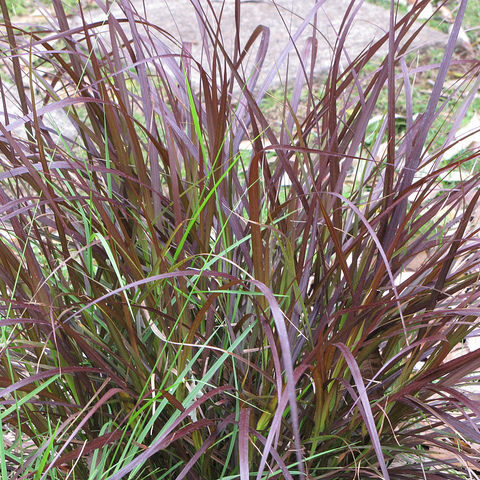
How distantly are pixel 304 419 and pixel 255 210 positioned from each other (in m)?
0.32

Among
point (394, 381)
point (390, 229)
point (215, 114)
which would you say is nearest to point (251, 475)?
point (394, 381)

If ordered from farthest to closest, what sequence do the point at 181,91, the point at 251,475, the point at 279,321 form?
1. the point at 181,91
2. the point at 251,475
3. the point at 279,321

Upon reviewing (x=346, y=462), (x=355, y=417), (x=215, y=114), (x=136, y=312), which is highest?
(x=215, y=114)

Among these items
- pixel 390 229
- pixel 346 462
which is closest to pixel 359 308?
pixel 390 229

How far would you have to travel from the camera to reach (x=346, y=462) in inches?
35.0

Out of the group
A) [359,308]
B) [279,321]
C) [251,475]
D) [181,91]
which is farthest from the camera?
[181,91]

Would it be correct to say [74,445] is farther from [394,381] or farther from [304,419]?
[394,381]

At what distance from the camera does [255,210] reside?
0.70 metres

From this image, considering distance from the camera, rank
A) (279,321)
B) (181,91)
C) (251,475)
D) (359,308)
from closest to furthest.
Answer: (279,321) < (359,308) < (251,475) < (181,91)

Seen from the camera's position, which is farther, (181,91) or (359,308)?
(181,91)

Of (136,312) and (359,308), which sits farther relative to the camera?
(136,312)

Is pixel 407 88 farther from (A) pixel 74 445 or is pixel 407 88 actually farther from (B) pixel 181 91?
(A) pixel 74 445

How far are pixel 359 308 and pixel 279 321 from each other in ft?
0.52

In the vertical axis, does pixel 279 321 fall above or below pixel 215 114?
below
